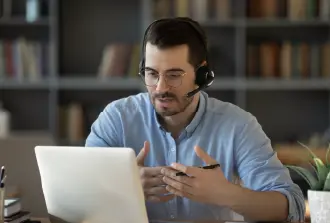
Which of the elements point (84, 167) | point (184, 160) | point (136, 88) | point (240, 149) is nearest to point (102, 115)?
point (184, 160)

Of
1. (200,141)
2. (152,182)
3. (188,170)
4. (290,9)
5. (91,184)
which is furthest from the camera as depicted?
(290,9)

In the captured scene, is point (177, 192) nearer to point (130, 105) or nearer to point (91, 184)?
point (91, 184)

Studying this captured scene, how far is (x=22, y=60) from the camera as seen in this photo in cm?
454

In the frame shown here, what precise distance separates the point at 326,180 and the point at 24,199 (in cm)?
116

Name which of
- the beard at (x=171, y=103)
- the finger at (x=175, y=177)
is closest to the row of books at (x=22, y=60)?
the beard at (x=171, y=103)

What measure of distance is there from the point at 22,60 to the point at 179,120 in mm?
2535

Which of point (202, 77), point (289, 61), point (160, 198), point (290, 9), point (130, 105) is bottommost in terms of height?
point (160, 198)

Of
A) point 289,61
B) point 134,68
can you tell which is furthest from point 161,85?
point 289,61

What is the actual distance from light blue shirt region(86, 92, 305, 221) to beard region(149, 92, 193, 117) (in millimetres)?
96

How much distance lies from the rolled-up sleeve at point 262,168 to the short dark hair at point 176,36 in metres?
0.27

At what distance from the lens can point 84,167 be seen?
5.41 ft

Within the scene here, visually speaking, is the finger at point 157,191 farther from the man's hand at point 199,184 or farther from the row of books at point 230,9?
the row of books at point 230,9

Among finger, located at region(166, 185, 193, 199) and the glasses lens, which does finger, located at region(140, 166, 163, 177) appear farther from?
the glasses lens

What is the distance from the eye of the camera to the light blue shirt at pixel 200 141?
210 cm
